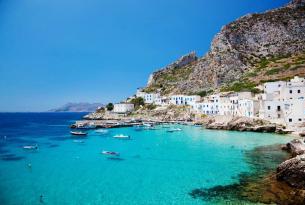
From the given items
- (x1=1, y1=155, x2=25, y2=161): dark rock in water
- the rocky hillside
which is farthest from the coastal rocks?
the rocky hillside

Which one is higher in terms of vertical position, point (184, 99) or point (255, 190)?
point (184, 99)

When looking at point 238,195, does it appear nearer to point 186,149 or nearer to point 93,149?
point 186,149

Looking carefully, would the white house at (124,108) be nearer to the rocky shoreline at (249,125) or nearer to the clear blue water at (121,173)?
the rocky shoreline at (249,125)

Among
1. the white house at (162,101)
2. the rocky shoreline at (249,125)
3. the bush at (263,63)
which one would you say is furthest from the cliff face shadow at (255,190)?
the bush at (263,63)

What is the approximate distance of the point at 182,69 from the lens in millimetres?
165625

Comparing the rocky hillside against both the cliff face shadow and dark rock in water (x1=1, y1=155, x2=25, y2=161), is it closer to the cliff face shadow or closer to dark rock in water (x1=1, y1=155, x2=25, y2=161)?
dark rock in water (x1=1, y1=155, x2=25, y2=161)

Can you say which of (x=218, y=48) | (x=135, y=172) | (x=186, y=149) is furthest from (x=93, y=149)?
(x=218, y=48)

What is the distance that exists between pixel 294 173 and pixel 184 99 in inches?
3662

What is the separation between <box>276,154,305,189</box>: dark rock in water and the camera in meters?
22.1

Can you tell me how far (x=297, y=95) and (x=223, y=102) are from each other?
2845 centimetres

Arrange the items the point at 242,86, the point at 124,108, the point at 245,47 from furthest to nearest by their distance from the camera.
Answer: the point at 245,47 < the point at 124,108 < the point at 242,86

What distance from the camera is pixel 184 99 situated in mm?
115625

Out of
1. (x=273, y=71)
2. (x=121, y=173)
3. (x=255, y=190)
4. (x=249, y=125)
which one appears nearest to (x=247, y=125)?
(x=249, y=125)

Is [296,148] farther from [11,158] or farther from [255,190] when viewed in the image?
[11,158]
